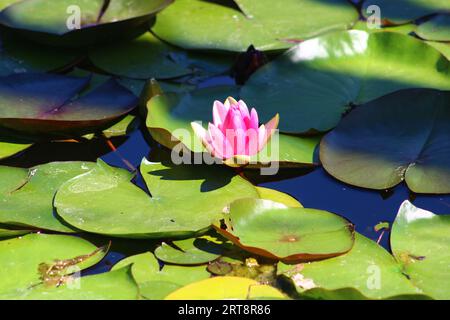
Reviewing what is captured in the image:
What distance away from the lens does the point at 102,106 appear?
2742mm

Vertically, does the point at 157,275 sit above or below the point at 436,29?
below

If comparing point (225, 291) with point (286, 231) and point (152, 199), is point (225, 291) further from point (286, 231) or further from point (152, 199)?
point (152, 199)

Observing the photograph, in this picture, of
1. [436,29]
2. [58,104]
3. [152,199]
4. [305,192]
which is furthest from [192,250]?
[436,29]

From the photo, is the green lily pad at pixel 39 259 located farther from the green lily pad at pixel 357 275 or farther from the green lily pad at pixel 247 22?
the green lily pad at pixel 247 22

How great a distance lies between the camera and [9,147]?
2.61 metres

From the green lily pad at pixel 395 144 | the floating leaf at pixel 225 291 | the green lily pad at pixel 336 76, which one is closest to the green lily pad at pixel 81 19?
the green lily pad at pixel 336 76

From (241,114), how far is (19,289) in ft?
2.78

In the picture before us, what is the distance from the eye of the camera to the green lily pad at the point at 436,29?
10.0ft

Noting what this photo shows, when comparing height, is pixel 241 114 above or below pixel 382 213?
above

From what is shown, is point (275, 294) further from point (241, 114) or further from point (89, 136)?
point (89, 136)

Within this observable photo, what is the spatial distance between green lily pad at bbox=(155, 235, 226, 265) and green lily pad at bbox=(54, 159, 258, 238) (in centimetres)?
3

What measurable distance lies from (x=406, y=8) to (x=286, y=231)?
5.13 ft

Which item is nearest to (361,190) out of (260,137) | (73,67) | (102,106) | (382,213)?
(382,213)

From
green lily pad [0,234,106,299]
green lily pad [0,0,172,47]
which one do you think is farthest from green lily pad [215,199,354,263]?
green lily pad [0,0,172,47]
